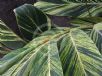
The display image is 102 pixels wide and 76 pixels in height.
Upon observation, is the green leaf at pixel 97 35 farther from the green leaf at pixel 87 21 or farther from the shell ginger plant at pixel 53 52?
the green leaf at pixel 87 21

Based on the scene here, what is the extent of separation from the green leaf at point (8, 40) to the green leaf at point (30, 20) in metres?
0.03

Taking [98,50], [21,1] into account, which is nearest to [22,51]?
[98,50]

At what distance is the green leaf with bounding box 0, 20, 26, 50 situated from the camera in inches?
31.0

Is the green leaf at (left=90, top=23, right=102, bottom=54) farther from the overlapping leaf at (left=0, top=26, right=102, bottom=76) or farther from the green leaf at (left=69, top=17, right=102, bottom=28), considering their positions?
the green leaf at (left=69, top=17, right=102, bottom=28)

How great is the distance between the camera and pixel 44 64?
0.52 meters

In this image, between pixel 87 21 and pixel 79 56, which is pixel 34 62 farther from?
pixel 87 21

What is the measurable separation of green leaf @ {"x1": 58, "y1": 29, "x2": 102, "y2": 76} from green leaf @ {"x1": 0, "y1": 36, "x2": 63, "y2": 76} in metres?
0.03

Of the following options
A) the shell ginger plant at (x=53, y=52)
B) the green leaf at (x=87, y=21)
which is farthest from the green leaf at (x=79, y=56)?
the green leaf at (x=87, y=21)

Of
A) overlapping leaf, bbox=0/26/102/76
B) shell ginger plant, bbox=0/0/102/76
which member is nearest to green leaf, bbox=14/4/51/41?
shell ginger plant, bbox=0/0/102/76

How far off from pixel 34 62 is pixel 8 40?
0.31 metres

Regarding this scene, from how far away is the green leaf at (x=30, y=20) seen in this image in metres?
0.78

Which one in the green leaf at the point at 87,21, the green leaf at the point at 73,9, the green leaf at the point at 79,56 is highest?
the green leaf at the point at 73,9

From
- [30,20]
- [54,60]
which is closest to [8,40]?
[30,20]

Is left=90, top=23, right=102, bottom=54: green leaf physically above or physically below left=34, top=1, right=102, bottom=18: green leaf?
below
